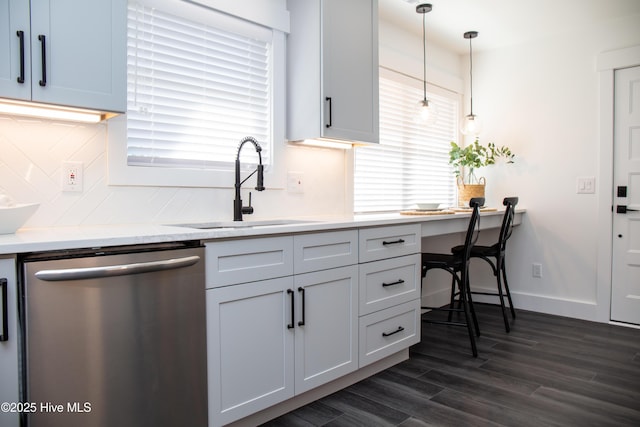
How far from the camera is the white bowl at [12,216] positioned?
140 cm

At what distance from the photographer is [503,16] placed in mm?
3416

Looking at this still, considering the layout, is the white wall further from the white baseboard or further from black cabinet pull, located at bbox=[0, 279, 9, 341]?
black cabinet pull, located at bbox=[0, 279, 9, 341]

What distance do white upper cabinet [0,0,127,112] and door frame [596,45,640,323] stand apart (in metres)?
3.58

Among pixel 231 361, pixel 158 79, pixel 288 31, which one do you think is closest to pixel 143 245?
pixel 231 361

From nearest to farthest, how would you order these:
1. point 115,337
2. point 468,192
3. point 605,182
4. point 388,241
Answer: point 115,337 → point 388,241 → point 605,182 → point 468,192

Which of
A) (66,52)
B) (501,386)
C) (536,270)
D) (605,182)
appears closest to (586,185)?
(605,182)

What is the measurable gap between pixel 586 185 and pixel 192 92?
324cm

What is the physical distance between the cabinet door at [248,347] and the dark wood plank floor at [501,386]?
245 millimetres

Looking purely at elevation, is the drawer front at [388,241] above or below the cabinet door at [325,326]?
above

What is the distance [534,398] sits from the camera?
7.14 ft

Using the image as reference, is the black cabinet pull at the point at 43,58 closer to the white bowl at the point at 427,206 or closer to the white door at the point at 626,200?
the white bowl at the point at 427,206

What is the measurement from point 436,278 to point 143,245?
120 inches

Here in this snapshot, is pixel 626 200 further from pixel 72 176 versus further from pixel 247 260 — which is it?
pixel 72 176

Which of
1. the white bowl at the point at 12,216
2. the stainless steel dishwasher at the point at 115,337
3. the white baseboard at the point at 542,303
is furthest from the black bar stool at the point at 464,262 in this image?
the white bowl at the point at 12,216
